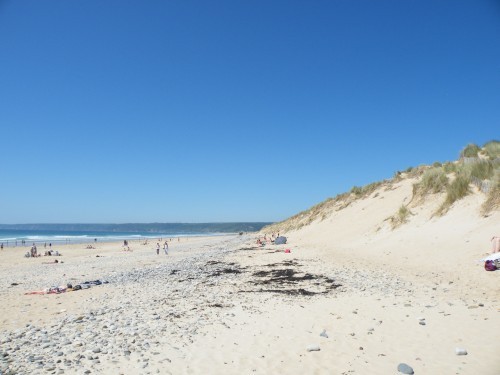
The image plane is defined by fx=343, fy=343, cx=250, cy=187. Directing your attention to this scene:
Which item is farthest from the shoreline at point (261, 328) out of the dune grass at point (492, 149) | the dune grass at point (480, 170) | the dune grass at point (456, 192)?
the dune grass at point (492, 149)

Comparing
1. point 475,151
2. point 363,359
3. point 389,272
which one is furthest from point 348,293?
point 475,151

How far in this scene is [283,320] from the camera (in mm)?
7910

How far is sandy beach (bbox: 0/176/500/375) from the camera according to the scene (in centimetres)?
572

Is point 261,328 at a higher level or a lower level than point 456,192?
lower

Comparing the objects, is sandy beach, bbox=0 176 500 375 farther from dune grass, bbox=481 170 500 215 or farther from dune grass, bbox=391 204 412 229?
dune grass, bbox=391 204 412 229

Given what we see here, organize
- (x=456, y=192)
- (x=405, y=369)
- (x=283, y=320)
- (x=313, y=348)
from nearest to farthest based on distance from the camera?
1. (x=405, y=369)
2. (x=313, y=348)
3. (x=283, y=320)
4. (x=456, y=192)

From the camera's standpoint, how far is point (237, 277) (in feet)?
47.8

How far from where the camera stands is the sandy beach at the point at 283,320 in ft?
18.8

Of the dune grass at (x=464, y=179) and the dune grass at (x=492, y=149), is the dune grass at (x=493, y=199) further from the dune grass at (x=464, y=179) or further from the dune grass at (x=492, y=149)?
the dune grass at (x=492, y=149)

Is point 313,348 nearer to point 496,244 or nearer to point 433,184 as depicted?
point 496,244

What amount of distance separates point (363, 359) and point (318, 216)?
3817 centimetres

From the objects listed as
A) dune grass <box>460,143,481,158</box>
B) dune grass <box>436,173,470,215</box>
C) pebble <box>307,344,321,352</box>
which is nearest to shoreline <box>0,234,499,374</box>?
pebble <box>307,344,321,352</box>

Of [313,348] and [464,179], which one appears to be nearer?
[313,348]

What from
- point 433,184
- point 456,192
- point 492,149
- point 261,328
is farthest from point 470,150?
point 261,328
